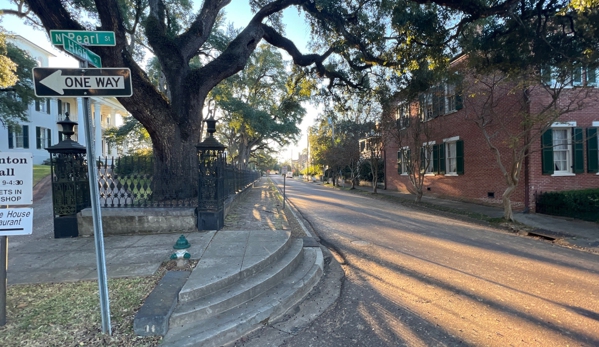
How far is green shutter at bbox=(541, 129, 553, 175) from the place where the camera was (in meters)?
12.3

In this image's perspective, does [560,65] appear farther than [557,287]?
Yes

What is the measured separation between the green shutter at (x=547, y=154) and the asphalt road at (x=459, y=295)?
19.8 ft

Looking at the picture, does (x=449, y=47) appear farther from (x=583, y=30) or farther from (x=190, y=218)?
(x=190, y=218)

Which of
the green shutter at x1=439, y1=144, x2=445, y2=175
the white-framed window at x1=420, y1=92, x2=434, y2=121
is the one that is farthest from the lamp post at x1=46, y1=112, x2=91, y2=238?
the green shutter at x1=439, y1=144, x2=445, y2=175

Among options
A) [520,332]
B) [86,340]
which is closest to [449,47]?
[520,332]

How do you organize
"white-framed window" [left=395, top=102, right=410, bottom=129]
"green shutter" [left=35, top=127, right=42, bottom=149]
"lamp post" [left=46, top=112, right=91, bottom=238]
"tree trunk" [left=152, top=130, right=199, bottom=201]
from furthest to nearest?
"green shutter" [left=35, top=127, right=42, bottom=149], "white-framed window" [left=395, top=102, right=410, bottom=129], "tree trunk" [left=152, top=130, right=199, bottom=201], "lamp post" [left=46, top=112, right=91, bottom=238]

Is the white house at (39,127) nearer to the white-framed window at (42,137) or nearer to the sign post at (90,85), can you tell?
the white-framed window at (42,137)

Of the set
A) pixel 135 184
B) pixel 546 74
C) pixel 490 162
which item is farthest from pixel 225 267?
pixel 490 162

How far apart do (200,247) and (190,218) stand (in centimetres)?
166

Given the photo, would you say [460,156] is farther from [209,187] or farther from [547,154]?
[209,187]

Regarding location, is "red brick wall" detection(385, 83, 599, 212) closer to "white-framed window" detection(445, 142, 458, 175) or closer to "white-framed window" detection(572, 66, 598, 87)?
"white-framed window" detection(445, 142, 458, 175)

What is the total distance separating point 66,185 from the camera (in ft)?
22.6

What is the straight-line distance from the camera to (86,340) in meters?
→ 3.00

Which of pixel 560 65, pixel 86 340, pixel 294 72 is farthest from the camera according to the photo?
pixel 294 72
